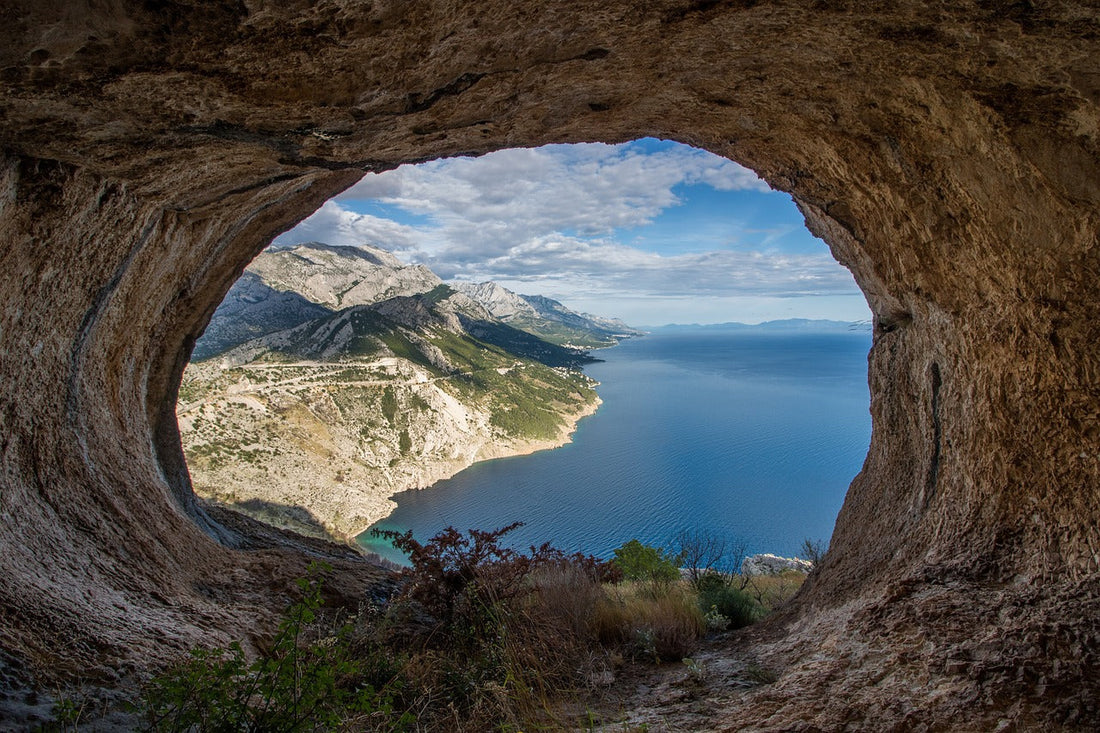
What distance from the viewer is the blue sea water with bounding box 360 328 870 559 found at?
54000 millimetres

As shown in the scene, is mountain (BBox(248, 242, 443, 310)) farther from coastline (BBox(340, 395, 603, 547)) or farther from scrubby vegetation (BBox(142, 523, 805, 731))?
scrubby vegetation (BBox(142, 523, 805, 731))

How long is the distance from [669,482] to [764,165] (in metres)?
65.3

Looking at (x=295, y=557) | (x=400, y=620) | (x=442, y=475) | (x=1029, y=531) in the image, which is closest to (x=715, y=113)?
(x=1029, y=531)

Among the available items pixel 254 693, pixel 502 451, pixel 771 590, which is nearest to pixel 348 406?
pixel 502 451

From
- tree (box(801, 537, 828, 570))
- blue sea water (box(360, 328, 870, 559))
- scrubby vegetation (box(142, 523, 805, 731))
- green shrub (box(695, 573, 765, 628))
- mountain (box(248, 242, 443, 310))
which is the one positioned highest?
mountain (box(248, 242, 443, 310))

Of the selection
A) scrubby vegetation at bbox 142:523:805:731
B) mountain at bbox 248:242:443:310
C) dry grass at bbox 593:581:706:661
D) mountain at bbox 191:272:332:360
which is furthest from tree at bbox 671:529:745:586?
mountain at bbox 248:242:443:310

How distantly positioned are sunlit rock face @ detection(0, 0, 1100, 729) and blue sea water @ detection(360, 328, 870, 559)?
2958 cm

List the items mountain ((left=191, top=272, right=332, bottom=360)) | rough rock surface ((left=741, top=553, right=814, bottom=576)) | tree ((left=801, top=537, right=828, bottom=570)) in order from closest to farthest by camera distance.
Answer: tree ((left=801, top=537, right=828, bottom=570)) → rough rock surface ((left=741, top=553, right=814, bottom=576)) → mountain ((left=191, top=272, right=332, bottom=360))

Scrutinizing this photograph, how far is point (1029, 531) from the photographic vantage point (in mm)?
4297

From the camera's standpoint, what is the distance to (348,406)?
6881cm

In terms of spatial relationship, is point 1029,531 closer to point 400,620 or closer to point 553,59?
point 553,59

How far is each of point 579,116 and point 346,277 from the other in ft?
639

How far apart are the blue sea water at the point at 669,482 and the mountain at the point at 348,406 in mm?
4557

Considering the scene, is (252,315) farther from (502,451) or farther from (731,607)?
(731,607)
